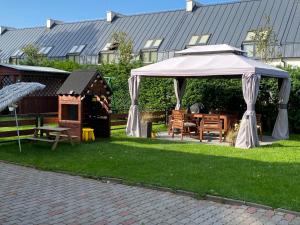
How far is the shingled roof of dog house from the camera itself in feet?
71.2

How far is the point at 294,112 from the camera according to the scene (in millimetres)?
15773

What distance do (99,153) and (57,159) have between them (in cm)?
112

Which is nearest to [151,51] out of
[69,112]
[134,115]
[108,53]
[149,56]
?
[149,56]

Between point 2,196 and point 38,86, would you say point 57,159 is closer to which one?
point 38,86

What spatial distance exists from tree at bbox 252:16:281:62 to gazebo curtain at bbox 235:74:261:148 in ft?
40.8

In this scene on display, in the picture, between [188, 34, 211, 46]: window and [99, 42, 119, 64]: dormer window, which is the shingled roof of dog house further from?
[188, 34, 211, 46]: window

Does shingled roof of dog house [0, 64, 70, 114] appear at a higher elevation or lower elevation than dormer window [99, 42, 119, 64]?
lower

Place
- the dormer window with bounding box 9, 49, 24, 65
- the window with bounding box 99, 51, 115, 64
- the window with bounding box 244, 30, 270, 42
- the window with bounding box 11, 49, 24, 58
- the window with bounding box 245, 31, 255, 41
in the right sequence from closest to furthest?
the window with bounding box 244, 30, 270, 42
the window with bounding box 245, 31, 255, 41
the window with bounding box 99, 51, 115, 64
the dormer window with bounding box 9, 49, 24, 65
the window with bounding box 11, 49, 24, 58

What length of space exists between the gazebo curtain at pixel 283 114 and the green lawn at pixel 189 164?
5.84ft

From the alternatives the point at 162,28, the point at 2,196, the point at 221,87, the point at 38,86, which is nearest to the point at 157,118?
the point at 221,87

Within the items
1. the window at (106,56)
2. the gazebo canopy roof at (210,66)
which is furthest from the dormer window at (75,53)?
the gazebo canopy roof at (210,66)

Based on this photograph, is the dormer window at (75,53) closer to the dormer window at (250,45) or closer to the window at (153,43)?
the window at (153,43)

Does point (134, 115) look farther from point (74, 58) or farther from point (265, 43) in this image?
point (74, 58)

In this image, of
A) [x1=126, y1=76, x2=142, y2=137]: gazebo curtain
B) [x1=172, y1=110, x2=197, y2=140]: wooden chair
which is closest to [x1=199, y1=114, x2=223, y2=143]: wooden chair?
[x1=172, y1=110, x2=197, y2=140]: wooden chair
